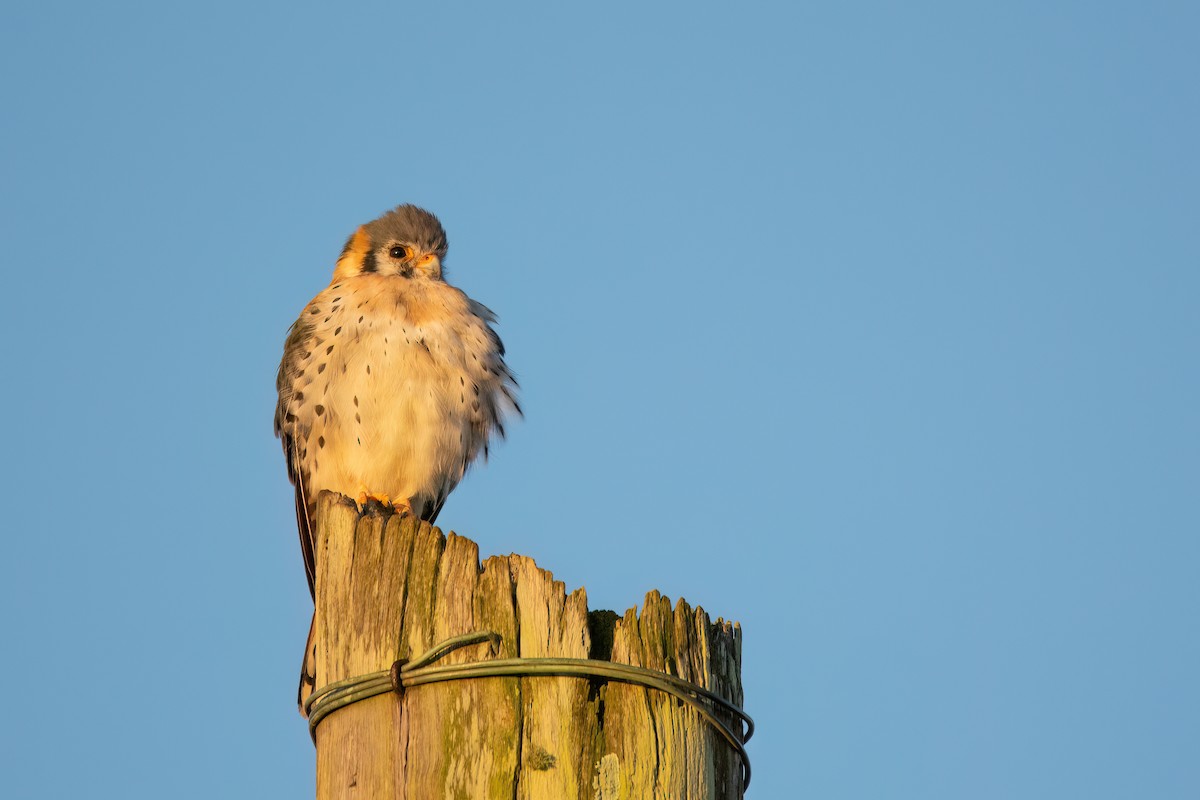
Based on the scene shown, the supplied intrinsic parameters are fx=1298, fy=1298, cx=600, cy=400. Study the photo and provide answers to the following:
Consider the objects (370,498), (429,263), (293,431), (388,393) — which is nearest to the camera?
(388,393)

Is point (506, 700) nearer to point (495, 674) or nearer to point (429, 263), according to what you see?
point (495, 674)

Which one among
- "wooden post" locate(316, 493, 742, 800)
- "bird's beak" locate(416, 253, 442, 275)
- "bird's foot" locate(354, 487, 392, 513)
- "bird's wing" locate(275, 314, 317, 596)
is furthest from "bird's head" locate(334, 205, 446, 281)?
"wooden post" locate(316, 493, 742, 800)

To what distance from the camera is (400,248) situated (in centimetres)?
680

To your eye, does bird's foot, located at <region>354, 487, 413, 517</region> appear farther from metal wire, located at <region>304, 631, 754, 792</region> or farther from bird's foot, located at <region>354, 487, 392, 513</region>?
metal wire, located at <region>304, 631, 754, 792</region>

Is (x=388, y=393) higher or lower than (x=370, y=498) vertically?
higher

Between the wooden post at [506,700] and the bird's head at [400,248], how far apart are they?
411cm

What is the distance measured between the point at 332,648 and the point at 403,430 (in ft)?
10.8

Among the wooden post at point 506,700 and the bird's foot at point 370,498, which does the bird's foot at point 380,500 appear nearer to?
the bird's foot at point 370,498

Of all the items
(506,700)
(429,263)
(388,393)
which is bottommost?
(506,700)

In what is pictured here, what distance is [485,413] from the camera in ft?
20.4

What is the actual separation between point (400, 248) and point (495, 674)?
4609mm

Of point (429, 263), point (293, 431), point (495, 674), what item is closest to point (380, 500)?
point (293, 431)

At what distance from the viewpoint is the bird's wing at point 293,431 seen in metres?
6.18

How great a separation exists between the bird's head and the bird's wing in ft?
2.00
